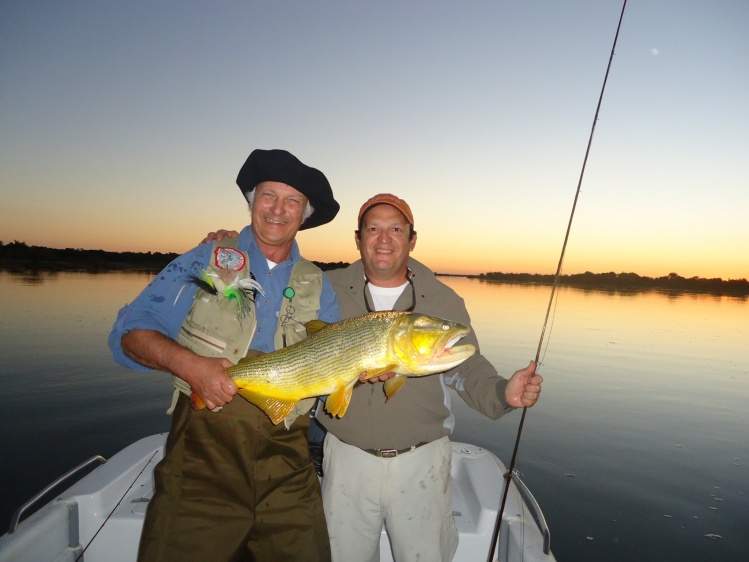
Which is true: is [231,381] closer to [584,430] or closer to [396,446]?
[396,446]

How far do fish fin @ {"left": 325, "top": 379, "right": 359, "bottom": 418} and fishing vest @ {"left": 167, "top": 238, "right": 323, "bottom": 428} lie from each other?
0.33 m

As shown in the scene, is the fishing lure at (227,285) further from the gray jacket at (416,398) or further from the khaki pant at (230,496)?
the gray jacket at (416,398)

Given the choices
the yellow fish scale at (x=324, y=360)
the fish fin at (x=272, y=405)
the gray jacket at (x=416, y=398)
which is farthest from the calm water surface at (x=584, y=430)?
the fish fin at (x=272, y=405)

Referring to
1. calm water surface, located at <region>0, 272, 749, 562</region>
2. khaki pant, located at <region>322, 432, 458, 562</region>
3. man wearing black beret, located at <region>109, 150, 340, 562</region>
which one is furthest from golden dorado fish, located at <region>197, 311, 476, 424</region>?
calm water surface, located at <region>0, 272, 749, 562</region>

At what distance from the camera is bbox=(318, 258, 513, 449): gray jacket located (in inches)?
135

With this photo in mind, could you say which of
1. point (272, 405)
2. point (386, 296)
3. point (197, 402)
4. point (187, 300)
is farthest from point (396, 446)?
point (187, 300)

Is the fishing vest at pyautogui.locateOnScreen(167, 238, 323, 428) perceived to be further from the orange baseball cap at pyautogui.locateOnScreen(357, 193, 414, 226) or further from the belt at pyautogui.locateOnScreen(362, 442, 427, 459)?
the orange baseball cap at pyautogui.locateOnScreen(357, 193, 414, 226)

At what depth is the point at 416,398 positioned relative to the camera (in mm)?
3529

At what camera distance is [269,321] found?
3373 millimetres

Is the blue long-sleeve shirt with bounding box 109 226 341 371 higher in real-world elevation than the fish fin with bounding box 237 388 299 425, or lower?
higher

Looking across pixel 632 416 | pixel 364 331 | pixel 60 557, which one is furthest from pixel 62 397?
pixel 632 416

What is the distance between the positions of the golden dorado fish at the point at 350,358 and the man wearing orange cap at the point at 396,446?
47 centimetres

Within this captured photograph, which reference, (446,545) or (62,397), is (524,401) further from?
(62,397)

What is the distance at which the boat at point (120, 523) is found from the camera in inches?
124
